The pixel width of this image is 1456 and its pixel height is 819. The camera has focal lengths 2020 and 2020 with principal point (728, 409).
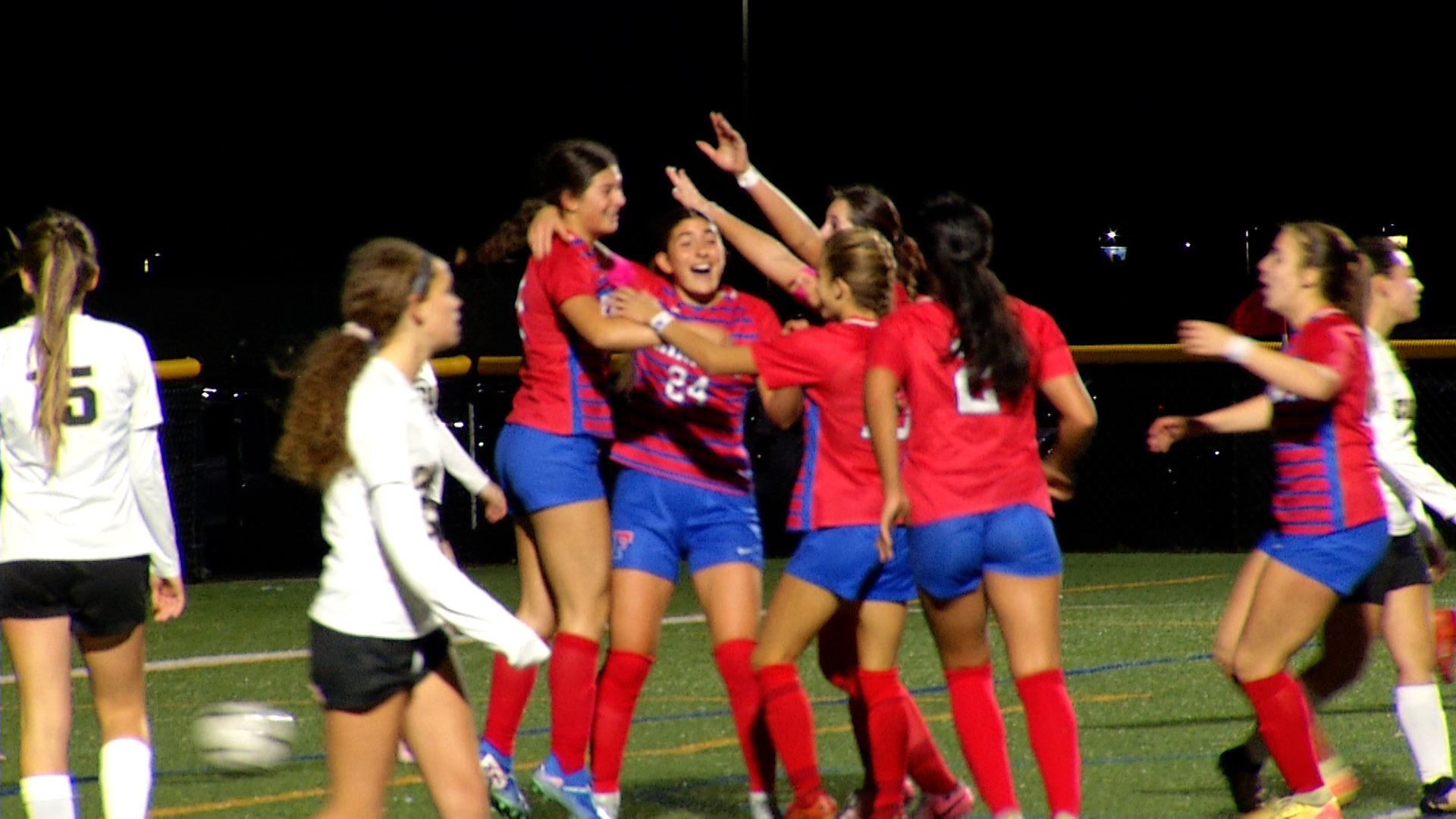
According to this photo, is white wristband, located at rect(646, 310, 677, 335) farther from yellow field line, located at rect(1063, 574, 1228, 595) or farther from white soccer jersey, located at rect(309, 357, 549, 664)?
yellow field line, located at rect(1063, 574, 1228, 595)

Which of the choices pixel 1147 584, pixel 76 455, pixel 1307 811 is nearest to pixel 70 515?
pixel 76 455

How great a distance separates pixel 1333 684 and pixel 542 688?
399 centimetres

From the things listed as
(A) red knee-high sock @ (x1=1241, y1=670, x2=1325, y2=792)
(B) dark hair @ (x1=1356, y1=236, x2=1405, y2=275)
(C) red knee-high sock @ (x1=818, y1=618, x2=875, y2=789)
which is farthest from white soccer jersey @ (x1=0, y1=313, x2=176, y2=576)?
(B) dark hair @ (x1=1356, y1=236, x2=1405, y2=275)

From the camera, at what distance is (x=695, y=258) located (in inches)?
243

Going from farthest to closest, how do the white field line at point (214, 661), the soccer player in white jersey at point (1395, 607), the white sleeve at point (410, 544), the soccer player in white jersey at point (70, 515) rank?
the white field line at point (214, 661), the soccer player in white jersey at point (1395, 607), the soccer player in white jersey at point (70, 515), the white sleeve at point (410, 544)

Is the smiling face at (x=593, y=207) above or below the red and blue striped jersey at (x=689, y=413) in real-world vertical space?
above

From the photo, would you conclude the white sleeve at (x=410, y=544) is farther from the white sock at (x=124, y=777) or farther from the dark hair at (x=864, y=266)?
the dark hair at (x=864, y=266)

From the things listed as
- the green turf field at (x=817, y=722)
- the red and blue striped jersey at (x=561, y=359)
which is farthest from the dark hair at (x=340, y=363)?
the green turf field at (x=817, y=722)

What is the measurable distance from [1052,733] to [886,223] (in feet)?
5.62

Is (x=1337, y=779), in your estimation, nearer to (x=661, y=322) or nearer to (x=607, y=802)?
(x=607, y=802)

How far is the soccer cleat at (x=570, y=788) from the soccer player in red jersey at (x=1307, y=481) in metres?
1.92

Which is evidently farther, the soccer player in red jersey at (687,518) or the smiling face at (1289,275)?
the soccer player in red jersey at (687,518)

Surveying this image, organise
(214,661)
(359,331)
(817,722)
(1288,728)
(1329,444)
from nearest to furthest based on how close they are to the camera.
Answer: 1. (359,331)
2. (1288,728)
3. (1329,444)
4. (817,722)
5. (214,661)

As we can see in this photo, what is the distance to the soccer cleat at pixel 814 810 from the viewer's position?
5.74 meters
